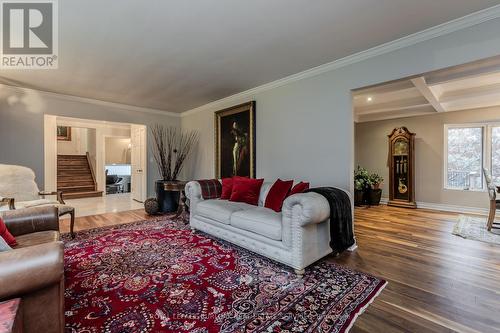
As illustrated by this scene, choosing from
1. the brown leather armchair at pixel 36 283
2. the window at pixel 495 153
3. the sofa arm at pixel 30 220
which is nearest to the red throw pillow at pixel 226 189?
the sofa arm at pixel 30 220

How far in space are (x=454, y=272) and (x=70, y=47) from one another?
482 centimetres

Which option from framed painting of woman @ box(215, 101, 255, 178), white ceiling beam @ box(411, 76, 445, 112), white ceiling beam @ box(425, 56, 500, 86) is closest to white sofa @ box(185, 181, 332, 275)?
framed painting of woman @ box(215, 101, 255, 178)

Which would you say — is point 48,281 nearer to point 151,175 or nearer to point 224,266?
point 224,266

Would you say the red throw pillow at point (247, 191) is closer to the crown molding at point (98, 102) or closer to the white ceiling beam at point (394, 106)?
the crown molding at point (98, 102)

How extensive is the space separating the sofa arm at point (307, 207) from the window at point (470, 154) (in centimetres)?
486

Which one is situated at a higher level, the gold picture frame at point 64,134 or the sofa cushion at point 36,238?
the gold picture frame at point 64,134

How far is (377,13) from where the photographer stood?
2.15 metres

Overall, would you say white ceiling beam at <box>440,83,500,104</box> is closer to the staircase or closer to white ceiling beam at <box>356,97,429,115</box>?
white ceiling beam at <box>356,97,429,115</box>

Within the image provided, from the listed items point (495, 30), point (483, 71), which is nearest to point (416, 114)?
point (483, 71)

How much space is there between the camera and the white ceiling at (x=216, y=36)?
2.06 m

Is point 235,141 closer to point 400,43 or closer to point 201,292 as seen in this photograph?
point 400,43

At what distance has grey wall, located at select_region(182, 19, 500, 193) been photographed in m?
2.30

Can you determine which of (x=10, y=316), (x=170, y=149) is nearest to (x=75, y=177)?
(x=170, y=149)

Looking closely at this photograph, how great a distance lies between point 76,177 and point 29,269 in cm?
861
